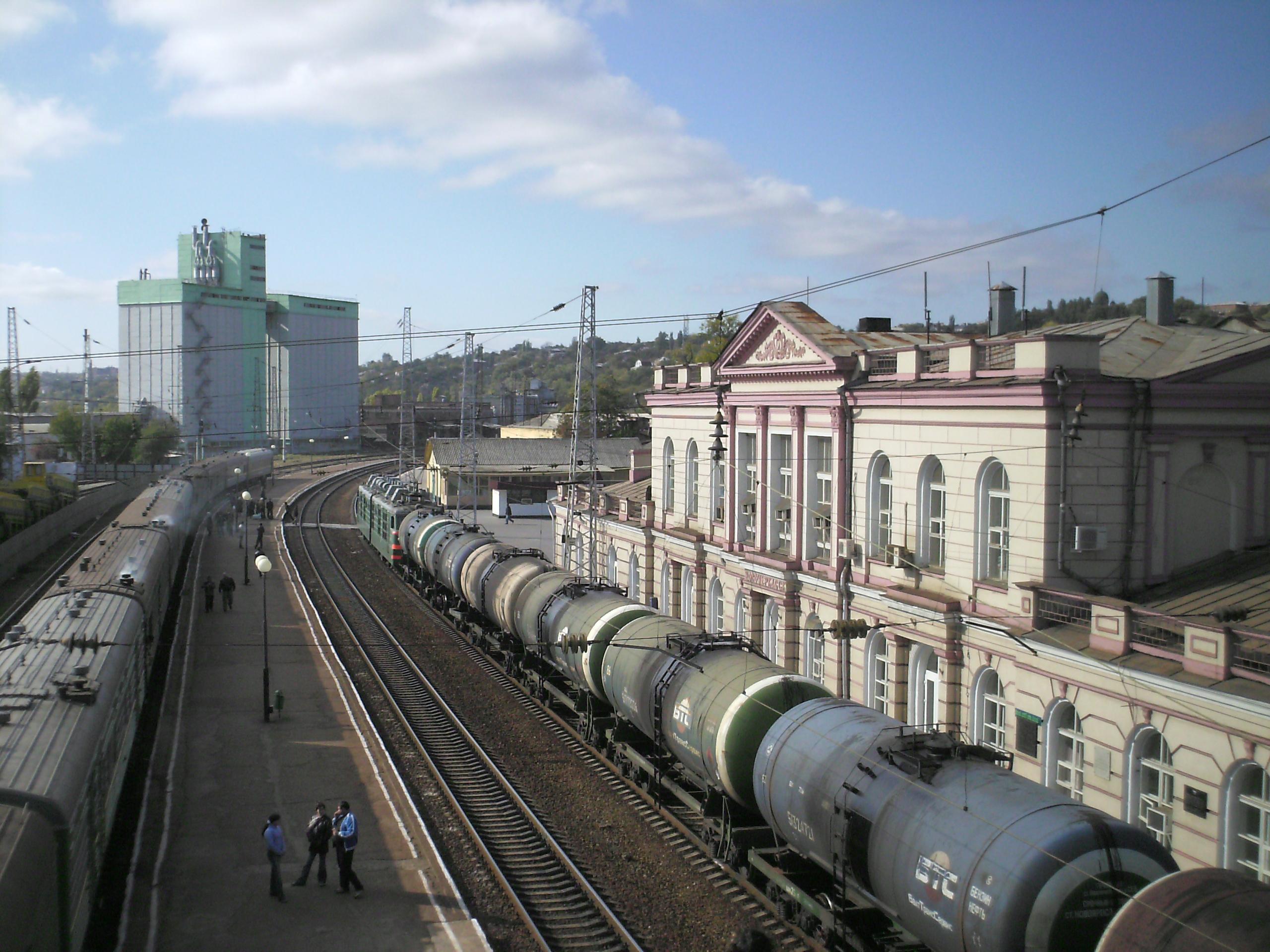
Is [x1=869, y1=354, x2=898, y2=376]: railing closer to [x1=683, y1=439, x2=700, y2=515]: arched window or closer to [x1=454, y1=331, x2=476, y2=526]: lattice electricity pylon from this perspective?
[x1=683, y1=439, x2=700, y2=515]: arched window

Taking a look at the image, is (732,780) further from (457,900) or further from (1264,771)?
(1264,771)

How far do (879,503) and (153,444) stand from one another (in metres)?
94.0

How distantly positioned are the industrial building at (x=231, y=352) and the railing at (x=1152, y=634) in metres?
115

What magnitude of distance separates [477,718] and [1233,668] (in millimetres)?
17926

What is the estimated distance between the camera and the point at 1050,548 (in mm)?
20000

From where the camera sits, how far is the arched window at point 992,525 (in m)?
21.5

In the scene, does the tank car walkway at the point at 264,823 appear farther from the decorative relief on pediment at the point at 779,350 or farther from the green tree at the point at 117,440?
the green tree at the point at 117,440

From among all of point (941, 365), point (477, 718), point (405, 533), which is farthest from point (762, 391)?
point (405, 533)

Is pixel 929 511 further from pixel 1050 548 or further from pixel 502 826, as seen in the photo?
pixel 502 826

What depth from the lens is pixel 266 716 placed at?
1035 inches

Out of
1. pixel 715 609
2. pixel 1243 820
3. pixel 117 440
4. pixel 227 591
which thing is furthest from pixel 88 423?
pixel 1243 820

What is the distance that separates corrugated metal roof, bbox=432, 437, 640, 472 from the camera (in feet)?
246

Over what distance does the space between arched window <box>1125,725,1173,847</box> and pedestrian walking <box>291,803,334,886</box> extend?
13.2 m

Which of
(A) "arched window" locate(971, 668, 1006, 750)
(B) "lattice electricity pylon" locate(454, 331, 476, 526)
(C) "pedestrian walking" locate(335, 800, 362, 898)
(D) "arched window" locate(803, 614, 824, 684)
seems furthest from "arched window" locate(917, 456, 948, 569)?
(B) "lattice electricity pylon" locate(454, 331, 476, 526)
